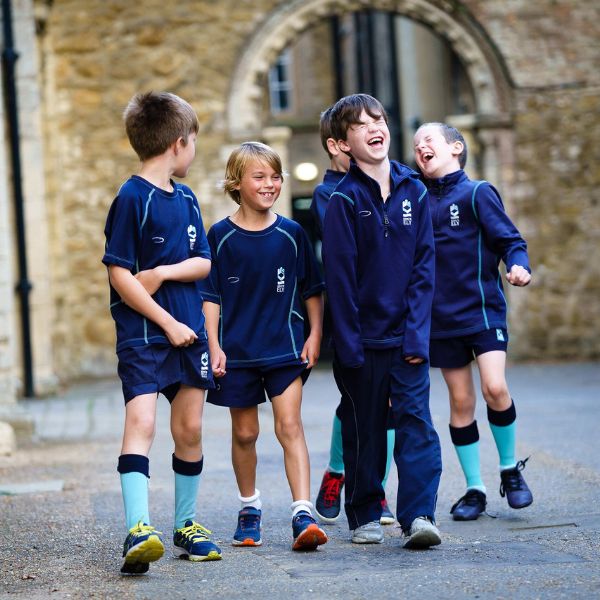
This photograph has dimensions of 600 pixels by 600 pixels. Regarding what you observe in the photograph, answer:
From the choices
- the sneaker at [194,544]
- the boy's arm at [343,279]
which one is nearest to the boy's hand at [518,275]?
the boy's arm at [343,279]

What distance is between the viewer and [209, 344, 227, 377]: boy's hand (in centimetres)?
492

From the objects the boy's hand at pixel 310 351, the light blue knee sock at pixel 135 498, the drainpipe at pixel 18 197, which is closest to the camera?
the light blue knee sock at pixel 135 498

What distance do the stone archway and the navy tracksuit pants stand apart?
1172 centimetres

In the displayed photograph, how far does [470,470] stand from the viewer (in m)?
5.65

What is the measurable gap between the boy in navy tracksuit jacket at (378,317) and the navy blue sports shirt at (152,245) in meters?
0.52

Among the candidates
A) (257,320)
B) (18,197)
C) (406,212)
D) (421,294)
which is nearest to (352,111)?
(406,212)

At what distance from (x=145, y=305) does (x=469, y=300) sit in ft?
5.40

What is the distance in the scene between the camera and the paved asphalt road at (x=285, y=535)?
405cm

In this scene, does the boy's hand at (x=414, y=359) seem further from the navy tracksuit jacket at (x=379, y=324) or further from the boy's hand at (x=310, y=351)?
the boy's hand at (x=310, y=351)

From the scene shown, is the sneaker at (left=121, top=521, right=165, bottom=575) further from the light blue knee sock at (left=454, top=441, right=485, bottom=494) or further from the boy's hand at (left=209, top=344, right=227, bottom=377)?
the light blue knee sock at (left=454, top=441, right=485, bottom=494)

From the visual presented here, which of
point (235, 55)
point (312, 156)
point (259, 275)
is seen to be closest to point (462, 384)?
point (259, 275)

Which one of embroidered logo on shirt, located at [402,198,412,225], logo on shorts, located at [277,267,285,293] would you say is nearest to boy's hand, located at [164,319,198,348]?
logo on shorts, located at [277,267,285,293]

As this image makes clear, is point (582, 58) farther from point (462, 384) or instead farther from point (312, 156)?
point (462, 384)

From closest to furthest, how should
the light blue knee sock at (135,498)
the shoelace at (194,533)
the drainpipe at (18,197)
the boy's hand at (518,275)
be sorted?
1. the light blue knee sock at (135,498)
2. the shoelace at (194,533)
3. the boy's hand at (518,275)
4. the drainpipe at (18,197)
